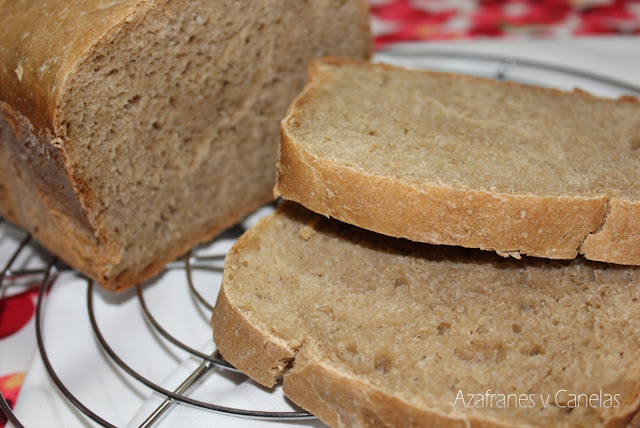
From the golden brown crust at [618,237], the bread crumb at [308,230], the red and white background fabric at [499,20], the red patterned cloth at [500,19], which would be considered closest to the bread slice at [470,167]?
the golden brown crust at [618,237]

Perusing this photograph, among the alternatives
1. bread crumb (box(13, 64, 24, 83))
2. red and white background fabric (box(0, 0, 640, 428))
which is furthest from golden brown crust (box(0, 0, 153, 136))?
red and white background fabric (box(0, 0, 640, 428))

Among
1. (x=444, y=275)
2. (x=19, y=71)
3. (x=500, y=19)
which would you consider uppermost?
(x=19, y=71)

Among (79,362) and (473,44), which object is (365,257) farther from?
(473,44)

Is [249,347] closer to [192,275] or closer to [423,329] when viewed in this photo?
[423,329]

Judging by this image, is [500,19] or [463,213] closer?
[463,213]

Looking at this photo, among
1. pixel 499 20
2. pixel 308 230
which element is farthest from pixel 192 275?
pixel 499 20

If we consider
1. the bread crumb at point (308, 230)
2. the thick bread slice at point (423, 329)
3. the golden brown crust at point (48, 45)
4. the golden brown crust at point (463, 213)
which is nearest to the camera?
the thick bread slice at point (423, 329)

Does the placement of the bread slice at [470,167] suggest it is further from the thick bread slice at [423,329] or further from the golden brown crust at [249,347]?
the golden brown crust at [249,347]

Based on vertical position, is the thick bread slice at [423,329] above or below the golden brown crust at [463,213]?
below
